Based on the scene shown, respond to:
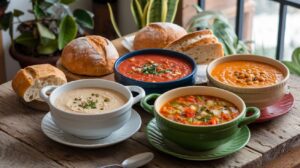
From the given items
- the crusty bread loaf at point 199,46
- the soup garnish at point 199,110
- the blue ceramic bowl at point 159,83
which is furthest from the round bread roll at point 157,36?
the soup garnish at point 199,110

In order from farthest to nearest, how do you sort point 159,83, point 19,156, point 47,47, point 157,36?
point 47,47 → point 157,36 → point 159,83 → point 19,156

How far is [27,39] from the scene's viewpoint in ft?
10.1

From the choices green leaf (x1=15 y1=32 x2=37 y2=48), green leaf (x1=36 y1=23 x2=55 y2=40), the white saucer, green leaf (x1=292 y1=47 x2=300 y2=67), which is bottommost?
green leaf (x1=15 y1=32 x2=37 y2=48)

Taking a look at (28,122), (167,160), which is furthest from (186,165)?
(28,122)

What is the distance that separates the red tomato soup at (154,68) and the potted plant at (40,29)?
1.16 metres

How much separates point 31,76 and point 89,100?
0.87 ft

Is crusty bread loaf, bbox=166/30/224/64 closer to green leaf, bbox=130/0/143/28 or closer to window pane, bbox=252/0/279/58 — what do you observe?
green leaf, bbox=130/0/143/28

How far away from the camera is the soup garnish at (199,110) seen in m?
1.51

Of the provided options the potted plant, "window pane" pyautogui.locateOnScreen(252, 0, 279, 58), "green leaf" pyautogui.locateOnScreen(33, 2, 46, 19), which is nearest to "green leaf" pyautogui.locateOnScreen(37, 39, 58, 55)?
the potted plant

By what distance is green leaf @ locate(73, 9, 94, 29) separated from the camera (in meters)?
3.13

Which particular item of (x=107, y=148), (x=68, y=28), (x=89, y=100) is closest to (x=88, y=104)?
(x=89, y=100)

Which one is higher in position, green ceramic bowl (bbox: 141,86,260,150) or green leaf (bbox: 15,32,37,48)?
green ceramic bowl (bbox: 141,86,260,150)

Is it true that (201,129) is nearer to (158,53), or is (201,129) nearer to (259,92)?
(259,92)

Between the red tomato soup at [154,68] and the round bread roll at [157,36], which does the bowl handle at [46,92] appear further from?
the round bread roll at [157,36]
